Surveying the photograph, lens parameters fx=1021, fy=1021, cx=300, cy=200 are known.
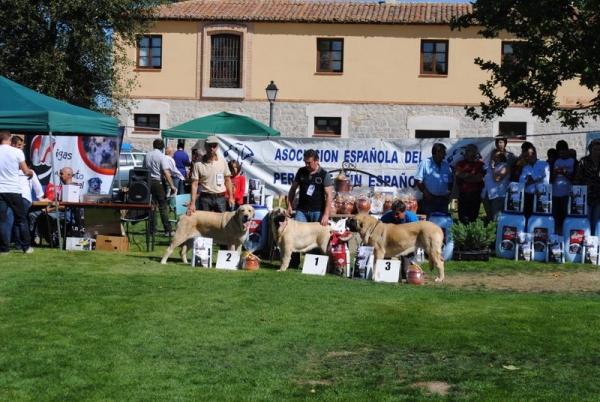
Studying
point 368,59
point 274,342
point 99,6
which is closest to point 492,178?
point 274,342

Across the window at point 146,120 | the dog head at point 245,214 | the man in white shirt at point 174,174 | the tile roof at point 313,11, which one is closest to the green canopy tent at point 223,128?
the man in white shirt at point 174,174

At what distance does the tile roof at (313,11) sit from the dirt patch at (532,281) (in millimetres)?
27020

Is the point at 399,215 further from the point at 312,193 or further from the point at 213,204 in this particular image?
the point at 213,204

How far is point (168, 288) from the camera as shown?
12.0 meters

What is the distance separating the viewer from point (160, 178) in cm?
2030

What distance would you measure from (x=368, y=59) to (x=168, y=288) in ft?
101

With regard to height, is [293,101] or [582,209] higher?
[293,101]

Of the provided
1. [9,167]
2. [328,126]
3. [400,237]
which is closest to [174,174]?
[9,167]

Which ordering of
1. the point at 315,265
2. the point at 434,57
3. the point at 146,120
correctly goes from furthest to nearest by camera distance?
the point at 146,120 < the point at 434,57 < the point at 315,265

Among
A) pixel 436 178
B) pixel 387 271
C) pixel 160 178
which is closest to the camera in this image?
pixel 387 271

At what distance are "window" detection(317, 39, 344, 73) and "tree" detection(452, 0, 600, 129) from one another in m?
21.2

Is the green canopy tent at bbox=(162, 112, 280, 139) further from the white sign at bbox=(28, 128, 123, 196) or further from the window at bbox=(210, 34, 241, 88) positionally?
the window at bbox=(210, 34, 241, 88)

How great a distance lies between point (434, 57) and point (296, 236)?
2867 centimetres

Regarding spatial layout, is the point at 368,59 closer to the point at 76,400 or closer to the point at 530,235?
the point at 530,235
